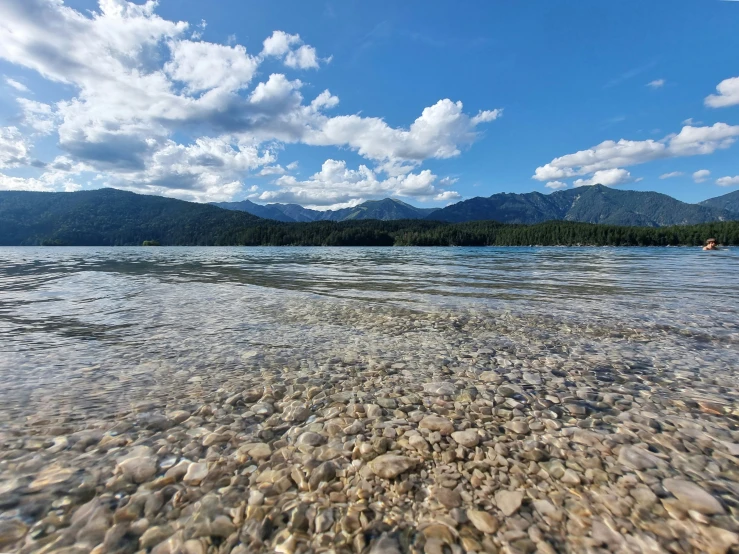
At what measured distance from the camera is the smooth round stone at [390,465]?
3961 mm

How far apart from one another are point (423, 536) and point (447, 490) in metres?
0.69

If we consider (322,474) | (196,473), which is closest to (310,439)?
(322,474)

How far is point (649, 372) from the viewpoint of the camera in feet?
22.8

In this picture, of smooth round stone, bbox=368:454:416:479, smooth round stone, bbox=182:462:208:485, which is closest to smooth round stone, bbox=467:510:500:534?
→ smooth round stone, bbox=368:454:416:479

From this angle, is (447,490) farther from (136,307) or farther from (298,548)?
(136,307)

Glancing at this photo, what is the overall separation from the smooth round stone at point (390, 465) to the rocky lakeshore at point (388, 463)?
2 centimetres

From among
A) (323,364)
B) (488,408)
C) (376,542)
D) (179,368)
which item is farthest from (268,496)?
(179,368)

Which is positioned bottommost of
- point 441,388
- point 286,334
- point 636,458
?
point 286,334

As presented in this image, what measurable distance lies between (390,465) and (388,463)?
0.16ft

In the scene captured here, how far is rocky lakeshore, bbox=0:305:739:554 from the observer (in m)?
3.11

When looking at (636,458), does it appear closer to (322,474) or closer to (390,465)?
(390,465)

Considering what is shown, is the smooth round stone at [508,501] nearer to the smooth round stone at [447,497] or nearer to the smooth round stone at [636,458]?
the smooth round stone at [447,497]

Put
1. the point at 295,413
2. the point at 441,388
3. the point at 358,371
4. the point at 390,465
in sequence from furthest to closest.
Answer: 1. the point at 358,371
2. the point at 441,388
3. the point at 295,413
4. the point at 390,465

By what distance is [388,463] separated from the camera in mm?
4141
